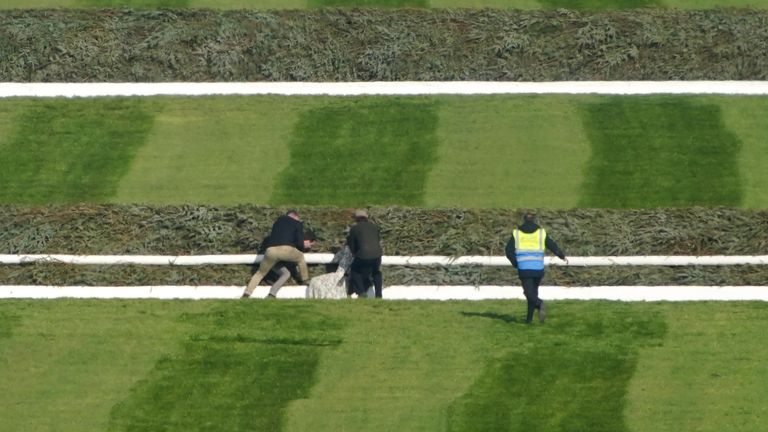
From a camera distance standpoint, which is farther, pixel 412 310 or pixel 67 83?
pixel 67 83

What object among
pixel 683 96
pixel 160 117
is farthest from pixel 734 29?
pixel 160 117

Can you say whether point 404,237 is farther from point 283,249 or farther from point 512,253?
point 512,253

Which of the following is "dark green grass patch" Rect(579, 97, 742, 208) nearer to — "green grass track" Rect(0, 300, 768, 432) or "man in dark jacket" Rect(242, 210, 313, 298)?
"green grass track" Rect(0, 300, 768, 432)

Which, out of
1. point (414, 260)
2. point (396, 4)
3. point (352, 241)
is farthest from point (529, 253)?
point (396, 4)

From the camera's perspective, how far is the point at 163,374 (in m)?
22.9

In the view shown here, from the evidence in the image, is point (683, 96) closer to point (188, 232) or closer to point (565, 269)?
point (565, 269)

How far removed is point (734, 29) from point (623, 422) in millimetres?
14347

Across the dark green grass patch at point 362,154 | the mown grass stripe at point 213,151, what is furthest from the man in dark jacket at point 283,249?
the mown grass stripe at point 213,151

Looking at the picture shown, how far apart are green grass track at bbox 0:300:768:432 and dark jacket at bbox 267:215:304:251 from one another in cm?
145

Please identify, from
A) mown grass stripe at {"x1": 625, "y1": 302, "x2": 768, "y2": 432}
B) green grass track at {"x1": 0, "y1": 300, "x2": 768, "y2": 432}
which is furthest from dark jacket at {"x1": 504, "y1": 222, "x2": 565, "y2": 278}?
mown grass stripe at {"x1": 625, "y1": 302, "x2": 768, "y2": 432}

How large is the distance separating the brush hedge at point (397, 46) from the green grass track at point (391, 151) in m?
0.98

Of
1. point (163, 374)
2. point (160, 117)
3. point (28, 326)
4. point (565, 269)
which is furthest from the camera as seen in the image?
point (160, 117)

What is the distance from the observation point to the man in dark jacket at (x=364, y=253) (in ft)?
83.3

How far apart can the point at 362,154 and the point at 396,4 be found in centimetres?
637
